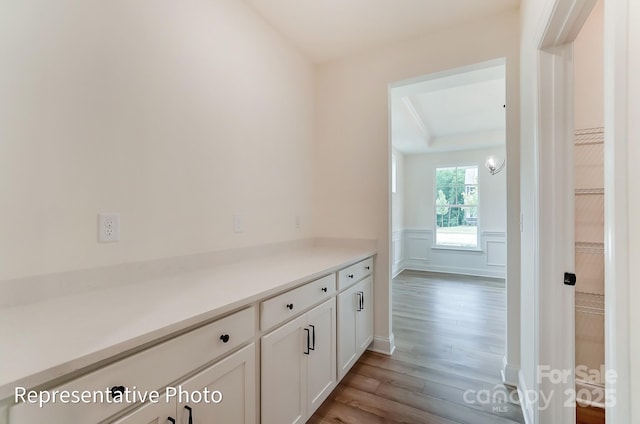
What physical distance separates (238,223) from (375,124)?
147 cm

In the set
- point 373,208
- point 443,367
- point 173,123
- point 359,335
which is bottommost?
point 443,367

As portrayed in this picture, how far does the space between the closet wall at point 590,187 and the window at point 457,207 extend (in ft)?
12.9

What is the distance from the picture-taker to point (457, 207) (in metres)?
5.73

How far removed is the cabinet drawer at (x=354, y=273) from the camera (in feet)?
6.39

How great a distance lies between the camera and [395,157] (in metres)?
5.62

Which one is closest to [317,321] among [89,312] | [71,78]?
[89,312]

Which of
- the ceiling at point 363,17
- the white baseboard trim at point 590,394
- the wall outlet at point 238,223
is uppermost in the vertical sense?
the ceiling at point 363,17

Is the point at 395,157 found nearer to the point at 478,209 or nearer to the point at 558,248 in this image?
the point at 478,209

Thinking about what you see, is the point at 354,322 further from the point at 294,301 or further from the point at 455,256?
the point at 455,256

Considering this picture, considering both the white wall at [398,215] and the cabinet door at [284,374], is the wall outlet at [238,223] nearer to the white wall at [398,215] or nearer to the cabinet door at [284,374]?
the cabinet door at [284,374]

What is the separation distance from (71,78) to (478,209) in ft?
19.6

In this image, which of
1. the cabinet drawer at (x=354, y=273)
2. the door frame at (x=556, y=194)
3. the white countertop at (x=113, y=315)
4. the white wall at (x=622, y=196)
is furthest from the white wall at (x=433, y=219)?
the white wall at (x=622, y=196)

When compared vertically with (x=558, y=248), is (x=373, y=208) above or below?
above

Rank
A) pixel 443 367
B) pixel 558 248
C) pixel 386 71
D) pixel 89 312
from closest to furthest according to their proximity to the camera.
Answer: pixel 89 312 < pixel 558 248 < pixel 443 367 < pixel 386 71
